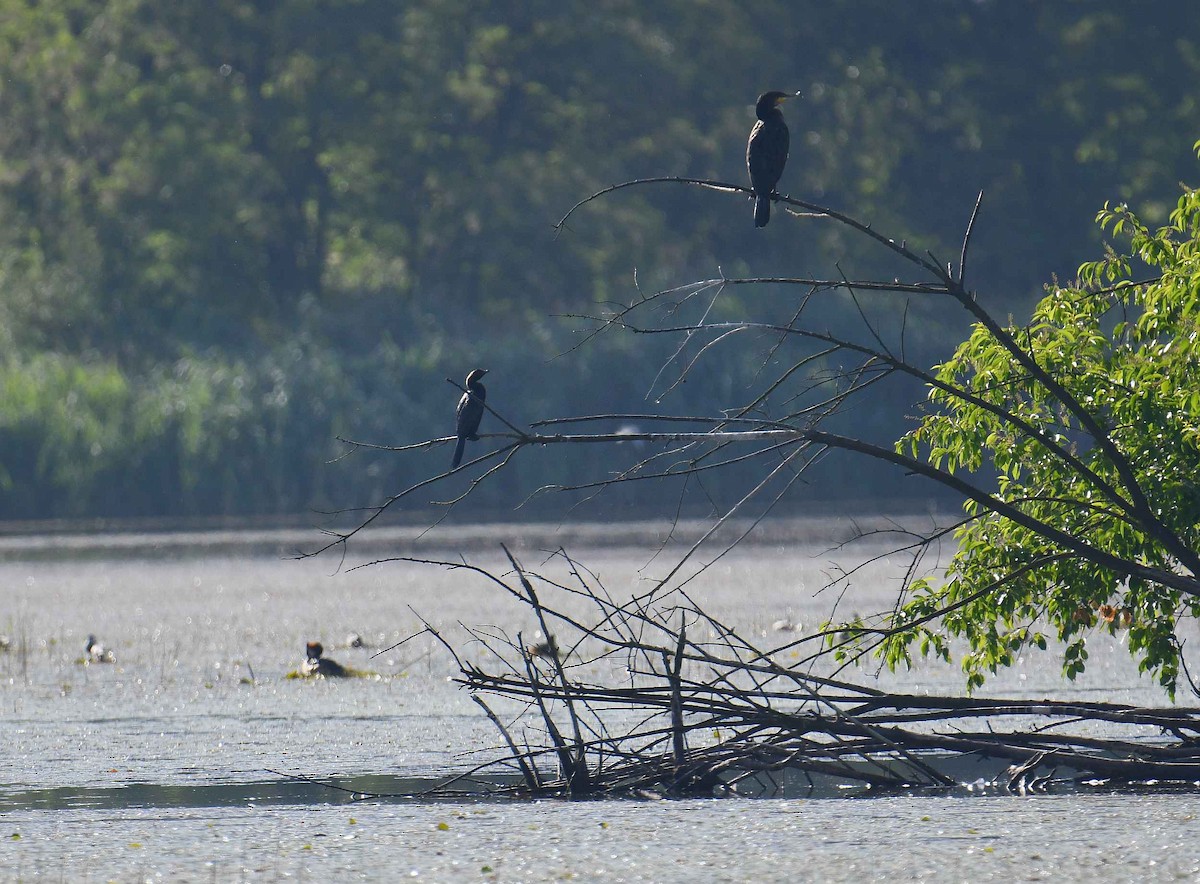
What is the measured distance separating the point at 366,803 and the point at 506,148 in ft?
122

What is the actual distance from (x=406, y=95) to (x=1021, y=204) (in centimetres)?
1253

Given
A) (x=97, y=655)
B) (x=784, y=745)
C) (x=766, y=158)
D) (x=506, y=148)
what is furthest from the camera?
(x=506, y=148)

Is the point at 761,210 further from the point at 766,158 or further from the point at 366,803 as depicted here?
the point at 366,803

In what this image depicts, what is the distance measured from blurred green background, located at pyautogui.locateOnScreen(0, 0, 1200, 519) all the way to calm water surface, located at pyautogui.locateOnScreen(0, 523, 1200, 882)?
24.9 m

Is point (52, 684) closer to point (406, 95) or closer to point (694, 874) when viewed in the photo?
point (694, 874)

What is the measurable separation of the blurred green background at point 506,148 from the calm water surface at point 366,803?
81.7 feet

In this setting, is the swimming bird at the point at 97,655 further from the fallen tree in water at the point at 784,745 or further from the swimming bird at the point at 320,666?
the fallen tree in water at the point at 784,745

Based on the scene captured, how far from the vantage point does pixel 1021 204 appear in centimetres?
4456

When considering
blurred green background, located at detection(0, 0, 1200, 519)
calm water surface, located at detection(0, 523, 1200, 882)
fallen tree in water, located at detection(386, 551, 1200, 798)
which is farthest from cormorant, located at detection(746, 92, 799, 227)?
blurred green background, located at detection(0, 0, 1200, 519)

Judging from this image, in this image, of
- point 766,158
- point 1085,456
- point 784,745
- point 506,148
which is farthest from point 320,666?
point 506,148

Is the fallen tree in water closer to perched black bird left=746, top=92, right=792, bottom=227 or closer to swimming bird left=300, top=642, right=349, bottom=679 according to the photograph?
perched black bird left=746, top=92, right=792, bottom=227

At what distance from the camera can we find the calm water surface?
7133 mm

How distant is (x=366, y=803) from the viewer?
859cm

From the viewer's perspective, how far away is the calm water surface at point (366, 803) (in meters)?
7.13
